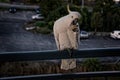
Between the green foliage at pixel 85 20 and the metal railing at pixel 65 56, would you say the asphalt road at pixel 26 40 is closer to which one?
the green foliage at pixel 85 20

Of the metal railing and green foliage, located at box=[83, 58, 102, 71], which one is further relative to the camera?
green foliage, located at box=[83, 58, 102, 71]

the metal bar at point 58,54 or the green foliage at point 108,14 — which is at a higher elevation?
the metal bar at point 58,54

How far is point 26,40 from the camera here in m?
17.3

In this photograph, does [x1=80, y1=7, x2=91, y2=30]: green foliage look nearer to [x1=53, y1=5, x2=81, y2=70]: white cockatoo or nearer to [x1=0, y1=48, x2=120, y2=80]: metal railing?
[x1=53, y1=5, x2=81, y2=70]: white cockatoo

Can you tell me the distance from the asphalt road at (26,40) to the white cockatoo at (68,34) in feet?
41.3

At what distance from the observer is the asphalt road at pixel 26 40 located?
1585 cm

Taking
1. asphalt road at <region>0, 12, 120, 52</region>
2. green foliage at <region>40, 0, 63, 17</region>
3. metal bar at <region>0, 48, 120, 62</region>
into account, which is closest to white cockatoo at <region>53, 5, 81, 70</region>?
metal bar at <region>0, 48, 120, 62</region>

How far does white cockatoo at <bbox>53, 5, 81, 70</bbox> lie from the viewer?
232 centimetres

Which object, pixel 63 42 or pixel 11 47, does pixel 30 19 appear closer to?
pixel 11 47

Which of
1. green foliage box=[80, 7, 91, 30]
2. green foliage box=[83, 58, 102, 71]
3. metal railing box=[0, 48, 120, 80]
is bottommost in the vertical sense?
green foliage box=[83, 58, 102, 71]

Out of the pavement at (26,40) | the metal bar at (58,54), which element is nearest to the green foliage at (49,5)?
the pavement at (26,40)

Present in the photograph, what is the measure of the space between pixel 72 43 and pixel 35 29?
17.1 m

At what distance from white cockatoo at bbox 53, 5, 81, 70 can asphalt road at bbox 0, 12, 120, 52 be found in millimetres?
12590

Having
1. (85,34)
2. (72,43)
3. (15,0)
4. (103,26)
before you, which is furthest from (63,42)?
(15,0)
